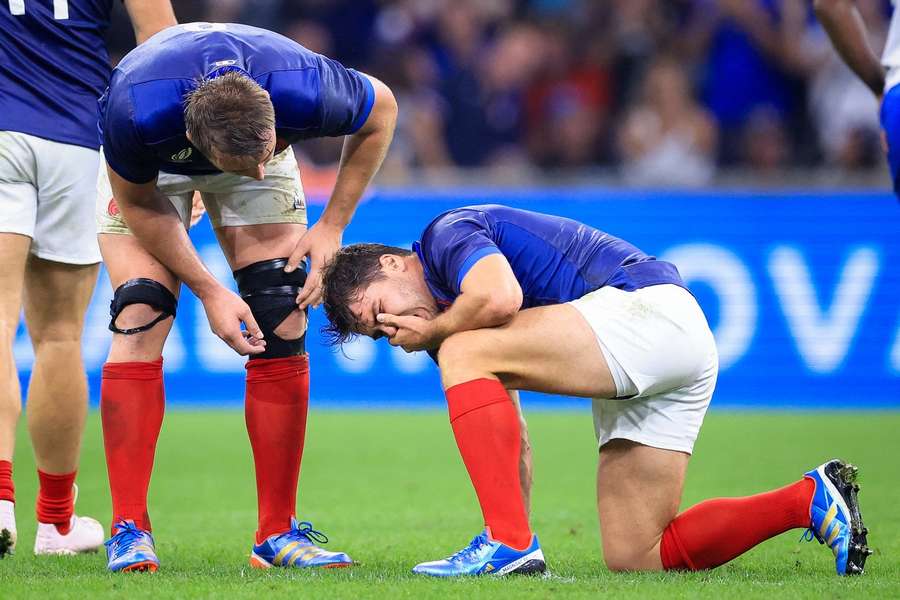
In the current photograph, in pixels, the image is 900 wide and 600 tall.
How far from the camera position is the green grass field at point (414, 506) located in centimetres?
352

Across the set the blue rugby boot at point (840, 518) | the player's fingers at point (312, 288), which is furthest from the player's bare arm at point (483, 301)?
the blue rugby boot at point (840, 518)

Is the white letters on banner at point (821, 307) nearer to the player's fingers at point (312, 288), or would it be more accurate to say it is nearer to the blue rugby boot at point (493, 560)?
the player's fingers at point (312, 288)

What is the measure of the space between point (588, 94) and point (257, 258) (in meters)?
7.72

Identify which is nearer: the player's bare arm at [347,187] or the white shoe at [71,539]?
the player's bare arm at [347,187]

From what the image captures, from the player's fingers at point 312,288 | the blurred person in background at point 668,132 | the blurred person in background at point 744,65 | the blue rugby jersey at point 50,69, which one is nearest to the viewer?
the player's fingers at point 312,288

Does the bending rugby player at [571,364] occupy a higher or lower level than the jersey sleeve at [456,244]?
lower

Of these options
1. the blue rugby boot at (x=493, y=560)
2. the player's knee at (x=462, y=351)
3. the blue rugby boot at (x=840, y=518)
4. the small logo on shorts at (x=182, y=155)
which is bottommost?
the blue rugby boot at (x=493, y=560)

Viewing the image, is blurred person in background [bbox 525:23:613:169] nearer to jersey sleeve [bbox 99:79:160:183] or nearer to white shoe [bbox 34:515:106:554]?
white shoe [bbox 34:515:106:554]

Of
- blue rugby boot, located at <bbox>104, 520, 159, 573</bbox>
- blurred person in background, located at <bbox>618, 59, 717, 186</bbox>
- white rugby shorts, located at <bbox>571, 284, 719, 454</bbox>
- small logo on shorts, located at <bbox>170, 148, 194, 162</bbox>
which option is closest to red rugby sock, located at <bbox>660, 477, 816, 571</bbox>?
white rugby shorts, located at <bbox>571, 284, 719, 454</bbox>

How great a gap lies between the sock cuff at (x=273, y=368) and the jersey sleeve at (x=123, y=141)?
71 centimetres

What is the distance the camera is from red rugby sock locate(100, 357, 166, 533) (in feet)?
12.9

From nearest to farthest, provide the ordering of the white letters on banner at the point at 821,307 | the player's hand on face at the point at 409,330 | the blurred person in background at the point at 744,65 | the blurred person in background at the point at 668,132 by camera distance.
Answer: the player's hand on face at the point at 409,330 < the white letters on banner at the point at 821,307 < the blurred person in background at the point at 668,132 < the blurred person in background at the point at 744,65

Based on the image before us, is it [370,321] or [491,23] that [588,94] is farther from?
[370,321]

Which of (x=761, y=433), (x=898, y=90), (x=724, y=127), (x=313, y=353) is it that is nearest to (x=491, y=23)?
(x=724, y=127)
